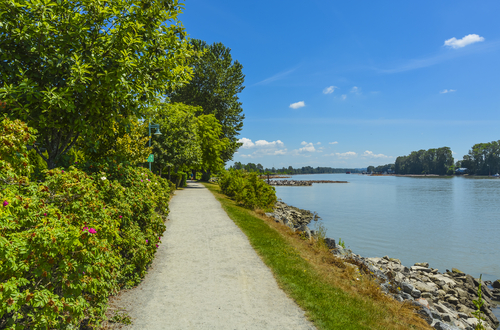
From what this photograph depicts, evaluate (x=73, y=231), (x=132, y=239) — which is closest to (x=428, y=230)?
(x=132, y=239)

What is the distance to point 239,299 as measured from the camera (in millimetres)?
5602

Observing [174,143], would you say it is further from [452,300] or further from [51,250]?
[51,250]

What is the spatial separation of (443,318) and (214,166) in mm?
31392

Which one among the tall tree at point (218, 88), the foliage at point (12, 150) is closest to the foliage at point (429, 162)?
the tall tree at point (218, 88)

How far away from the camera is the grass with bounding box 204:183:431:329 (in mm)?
5137

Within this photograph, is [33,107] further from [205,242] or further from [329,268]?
[329,268]

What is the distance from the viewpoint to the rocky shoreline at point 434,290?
7.82 m

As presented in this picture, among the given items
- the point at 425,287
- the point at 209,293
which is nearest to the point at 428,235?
the point at 425,287

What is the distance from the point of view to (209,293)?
19.1ft

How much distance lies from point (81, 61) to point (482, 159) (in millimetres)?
185857

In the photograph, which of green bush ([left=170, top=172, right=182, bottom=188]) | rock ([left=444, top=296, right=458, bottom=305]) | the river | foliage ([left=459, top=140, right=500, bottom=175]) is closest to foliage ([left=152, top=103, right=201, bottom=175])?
green bush ([left=170, top=172, right=182, bottom=188])

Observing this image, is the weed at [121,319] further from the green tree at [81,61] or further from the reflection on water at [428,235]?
the reflection on water at [428,235]

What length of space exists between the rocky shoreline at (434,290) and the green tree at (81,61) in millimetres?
8014

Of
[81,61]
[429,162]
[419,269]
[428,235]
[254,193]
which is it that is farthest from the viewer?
[429,162]
